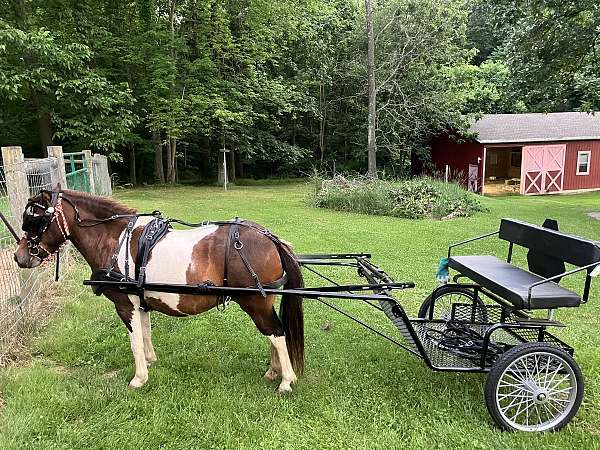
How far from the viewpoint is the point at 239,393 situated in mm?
3904

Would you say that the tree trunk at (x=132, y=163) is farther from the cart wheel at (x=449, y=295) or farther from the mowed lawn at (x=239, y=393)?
the cart wheel at (x=449, y=295)

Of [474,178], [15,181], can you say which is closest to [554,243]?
[15,181]

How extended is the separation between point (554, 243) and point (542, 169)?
2332cm

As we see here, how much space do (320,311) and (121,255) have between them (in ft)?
9.03

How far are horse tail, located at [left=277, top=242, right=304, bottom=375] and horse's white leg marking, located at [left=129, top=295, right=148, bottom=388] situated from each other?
3.80 ft

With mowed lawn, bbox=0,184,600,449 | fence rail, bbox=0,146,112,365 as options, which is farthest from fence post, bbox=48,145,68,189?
mowed lawn, bbox=0,184,600,449

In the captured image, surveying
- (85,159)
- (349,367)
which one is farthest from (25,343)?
(85,159)

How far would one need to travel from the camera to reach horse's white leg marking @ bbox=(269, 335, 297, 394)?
387 cm

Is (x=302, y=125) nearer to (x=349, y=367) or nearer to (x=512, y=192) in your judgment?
(x=512, y=192)

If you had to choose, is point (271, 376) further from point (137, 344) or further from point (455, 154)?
point (455, 154)

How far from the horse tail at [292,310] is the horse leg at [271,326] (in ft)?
0.26

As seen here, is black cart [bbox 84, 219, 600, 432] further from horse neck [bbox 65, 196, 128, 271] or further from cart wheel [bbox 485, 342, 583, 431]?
horse neck [bbox 65, 196, 128, 271]

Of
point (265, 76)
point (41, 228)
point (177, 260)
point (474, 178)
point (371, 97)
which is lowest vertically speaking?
point (474, 178)

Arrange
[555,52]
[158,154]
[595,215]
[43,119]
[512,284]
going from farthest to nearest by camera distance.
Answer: [158,154] < [43,119] < [595,215] < [555,52] < [512,284]
